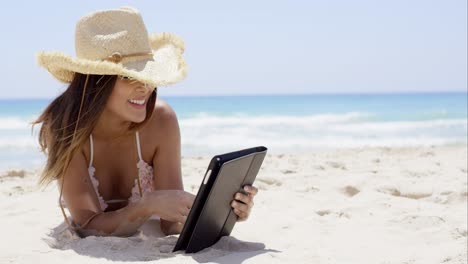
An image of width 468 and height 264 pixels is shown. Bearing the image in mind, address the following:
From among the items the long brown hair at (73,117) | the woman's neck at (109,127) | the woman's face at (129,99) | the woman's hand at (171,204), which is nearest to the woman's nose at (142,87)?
the woman's face at (129,99)

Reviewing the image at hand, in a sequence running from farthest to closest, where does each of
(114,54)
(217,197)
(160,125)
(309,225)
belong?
(309,225) → (160,125) → (114,54) → (217,197)

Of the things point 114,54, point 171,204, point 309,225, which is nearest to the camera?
point 171,204

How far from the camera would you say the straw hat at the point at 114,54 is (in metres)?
2.48

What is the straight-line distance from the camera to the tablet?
2.22 m

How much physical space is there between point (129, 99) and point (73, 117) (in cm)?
26

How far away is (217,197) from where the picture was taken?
2.31m

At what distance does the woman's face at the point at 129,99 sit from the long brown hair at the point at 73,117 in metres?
0.03

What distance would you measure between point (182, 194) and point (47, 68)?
2.81 feet

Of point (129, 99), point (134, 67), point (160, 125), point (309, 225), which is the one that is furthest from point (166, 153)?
point (309, 225)

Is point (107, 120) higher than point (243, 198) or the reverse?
higher

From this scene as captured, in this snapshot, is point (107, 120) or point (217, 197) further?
point (107, 120)

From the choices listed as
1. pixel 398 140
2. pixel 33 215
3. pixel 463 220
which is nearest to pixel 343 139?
pixel 398 140

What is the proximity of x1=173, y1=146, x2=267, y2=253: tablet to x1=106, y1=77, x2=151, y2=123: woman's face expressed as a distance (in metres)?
0.54

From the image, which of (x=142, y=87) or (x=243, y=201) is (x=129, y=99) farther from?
(x=243, y=201)
